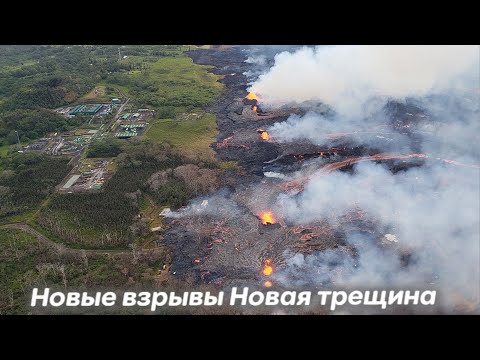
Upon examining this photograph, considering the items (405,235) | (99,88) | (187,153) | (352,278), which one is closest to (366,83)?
(187,153)

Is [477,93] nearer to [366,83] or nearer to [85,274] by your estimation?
[366,83]

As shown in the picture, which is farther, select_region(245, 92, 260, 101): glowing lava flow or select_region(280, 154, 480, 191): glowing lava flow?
select_region(245, 92, 260, 101): glowing lava flow

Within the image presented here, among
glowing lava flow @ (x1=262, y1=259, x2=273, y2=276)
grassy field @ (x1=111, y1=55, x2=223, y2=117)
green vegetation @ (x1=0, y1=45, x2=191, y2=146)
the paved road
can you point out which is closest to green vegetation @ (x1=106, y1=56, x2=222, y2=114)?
grassy field @ (x1=111, y1=55, x2=223, y2=117)

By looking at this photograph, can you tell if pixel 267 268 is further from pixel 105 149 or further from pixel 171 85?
pixel 171 85

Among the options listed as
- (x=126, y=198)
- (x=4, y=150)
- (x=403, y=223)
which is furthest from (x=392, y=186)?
(x=4, y=150)

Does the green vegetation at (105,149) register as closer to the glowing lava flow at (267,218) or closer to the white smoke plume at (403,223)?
the glowing lava flow at (267,218)

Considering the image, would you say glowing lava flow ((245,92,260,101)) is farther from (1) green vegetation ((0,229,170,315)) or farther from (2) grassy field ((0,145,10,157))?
(1) green vegetation ((0,229,170,315))
